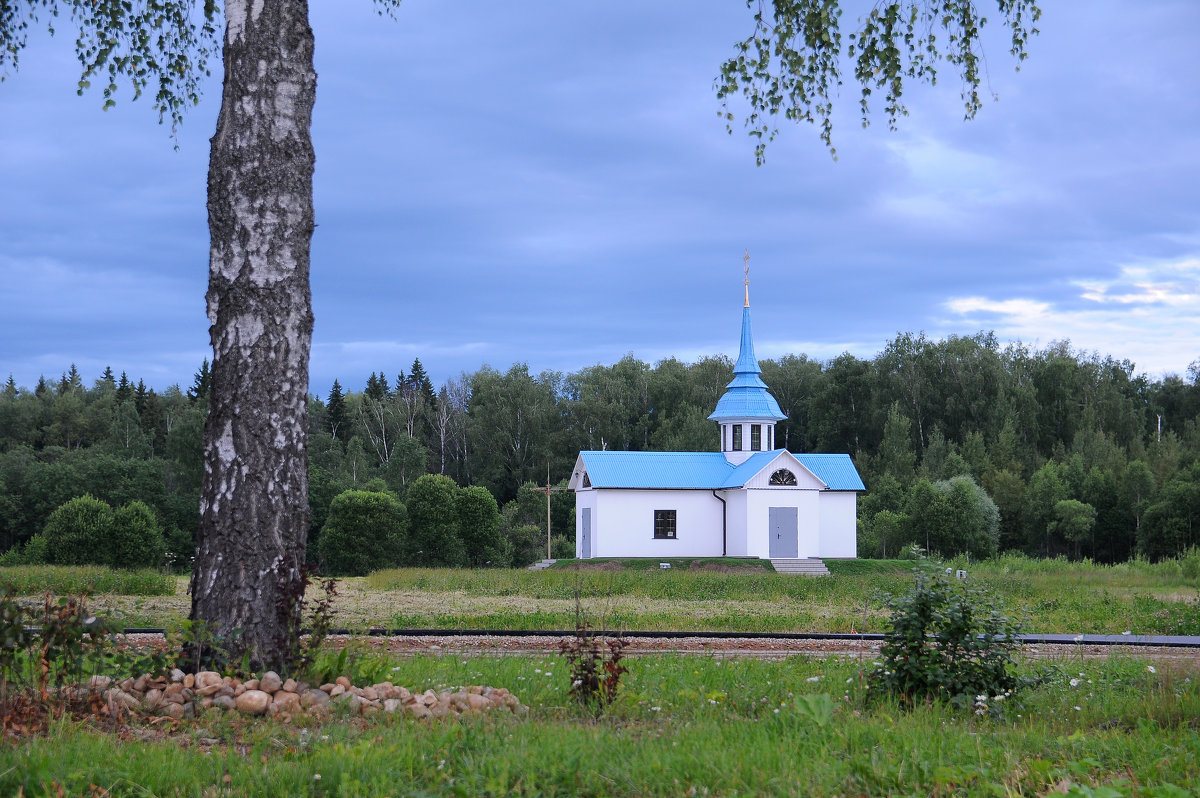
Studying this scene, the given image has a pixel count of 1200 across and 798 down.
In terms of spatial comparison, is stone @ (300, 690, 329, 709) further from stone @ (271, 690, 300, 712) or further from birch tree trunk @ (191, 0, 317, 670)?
birch tree trunk @ (191, 0, 317, 670)

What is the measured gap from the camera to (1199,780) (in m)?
4.19

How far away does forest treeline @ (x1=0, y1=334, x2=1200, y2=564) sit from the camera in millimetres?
47938

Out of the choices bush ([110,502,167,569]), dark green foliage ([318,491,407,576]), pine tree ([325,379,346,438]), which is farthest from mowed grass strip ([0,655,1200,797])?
pine tree ([325,379,346,438])

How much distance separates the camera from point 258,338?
636cm

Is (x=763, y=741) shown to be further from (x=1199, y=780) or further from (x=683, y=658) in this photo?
(x=683, y=658)

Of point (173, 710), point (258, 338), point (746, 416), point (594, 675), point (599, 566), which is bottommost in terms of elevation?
point (599, 566)

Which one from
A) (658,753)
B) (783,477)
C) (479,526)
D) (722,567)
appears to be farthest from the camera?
(479,526)

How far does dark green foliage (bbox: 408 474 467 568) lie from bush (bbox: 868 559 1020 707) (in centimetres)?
3994

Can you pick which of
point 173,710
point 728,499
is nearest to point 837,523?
point 728,499

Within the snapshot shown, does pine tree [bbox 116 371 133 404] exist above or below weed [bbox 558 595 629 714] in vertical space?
above

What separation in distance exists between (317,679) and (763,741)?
9.26 feet

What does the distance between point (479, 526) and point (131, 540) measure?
47.9ft

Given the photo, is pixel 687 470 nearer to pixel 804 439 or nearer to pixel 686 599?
pixel 686 599

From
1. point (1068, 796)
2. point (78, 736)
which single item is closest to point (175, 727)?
point (78, 736)
